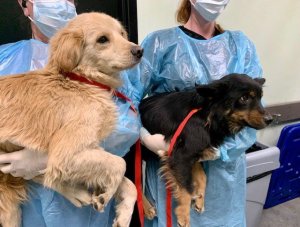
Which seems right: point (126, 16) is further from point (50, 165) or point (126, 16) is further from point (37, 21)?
point (50, 165)

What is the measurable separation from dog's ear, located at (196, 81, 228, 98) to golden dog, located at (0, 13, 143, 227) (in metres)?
0.27

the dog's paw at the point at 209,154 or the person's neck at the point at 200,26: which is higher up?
the person's neck at the point at 200,26

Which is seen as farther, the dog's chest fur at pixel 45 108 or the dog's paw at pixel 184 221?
the dog's paw at pixel 184 221

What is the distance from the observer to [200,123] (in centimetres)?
124

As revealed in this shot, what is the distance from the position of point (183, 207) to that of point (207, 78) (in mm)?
526

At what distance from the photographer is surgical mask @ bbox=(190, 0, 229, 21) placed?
139 cm

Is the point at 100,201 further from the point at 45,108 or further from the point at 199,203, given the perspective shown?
the point at 199,203

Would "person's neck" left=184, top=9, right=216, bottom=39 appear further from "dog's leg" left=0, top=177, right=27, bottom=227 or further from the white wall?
"dog's leg" left=0, top=177, right=27, bottom=227

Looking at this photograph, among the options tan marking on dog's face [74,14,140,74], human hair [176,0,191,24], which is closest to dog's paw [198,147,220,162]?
tan marking on dog's face [74,14,140,74]

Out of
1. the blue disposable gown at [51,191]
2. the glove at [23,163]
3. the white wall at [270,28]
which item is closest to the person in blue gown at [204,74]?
the blue disposable gown at [51,191]

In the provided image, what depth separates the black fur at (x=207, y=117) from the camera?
1190mm

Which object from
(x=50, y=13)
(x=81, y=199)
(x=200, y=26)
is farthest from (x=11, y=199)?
(x=200, y=26)

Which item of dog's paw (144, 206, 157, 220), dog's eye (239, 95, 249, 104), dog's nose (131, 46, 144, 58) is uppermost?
dog's nose (131, 46, 144, 58)

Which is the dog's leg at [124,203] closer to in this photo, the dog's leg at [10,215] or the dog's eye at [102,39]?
the dog's leg at [10,215]
